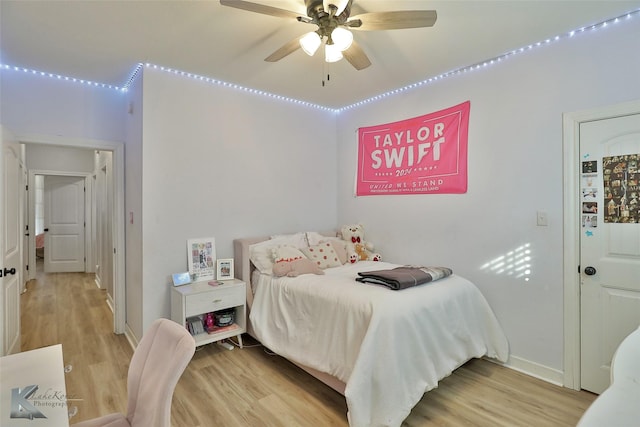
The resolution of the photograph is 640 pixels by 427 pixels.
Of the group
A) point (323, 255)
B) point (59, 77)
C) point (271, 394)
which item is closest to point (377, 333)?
point (271, 394)

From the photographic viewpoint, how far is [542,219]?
8.18 feet

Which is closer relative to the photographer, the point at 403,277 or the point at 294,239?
the point at 403,277

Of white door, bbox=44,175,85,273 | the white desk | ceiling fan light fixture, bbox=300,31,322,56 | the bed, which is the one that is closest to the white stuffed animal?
the bed

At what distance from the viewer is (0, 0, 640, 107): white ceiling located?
2.03 metres

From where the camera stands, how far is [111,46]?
2.50 metres

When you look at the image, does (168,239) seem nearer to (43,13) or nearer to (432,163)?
(43,13)

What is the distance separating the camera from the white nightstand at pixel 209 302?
8.91ft

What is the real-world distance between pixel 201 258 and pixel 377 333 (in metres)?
1.95

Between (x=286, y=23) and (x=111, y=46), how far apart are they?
1.45 m

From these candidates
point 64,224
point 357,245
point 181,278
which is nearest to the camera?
point 181,278

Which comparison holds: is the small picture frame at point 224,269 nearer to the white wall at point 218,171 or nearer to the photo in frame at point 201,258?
the photo in frame at point 201,258

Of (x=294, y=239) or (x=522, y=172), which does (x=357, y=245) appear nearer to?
(x=294, y=239)

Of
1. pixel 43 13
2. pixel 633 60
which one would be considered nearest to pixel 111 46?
pixel 43 13

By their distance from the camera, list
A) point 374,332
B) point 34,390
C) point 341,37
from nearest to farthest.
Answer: point 34,390, point 341,37, point 374,332
